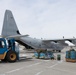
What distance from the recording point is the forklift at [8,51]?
15.8 meters

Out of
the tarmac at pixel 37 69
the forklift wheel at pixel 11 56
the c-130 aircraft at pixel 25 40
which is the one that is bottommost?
the tarmac at pixel 37 69

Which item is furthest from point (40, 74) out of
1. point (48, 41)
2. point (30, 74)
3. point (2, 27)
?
point (48, 41)

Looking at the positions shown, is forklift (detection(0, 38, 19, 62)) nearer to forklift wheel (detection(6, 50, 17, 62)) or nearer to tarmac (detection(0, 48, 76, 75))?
forklift wheel (detection(6, 50, 17, 62))

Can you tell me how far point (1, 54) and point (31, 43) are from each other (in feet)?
82.7

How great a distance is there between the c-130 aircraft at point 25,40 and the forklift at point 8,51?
12.6 m

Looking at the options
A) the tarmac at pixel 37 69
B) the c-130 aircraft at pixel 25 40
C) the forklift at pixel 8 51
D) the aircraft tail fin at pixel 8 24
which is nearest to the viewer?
the tarmac at pixel 37 69

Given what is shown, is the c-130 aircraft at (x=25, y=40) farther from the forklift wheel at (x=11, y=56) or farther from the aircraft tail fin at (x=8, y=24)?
the forklift wheel at (x=11, y=56)

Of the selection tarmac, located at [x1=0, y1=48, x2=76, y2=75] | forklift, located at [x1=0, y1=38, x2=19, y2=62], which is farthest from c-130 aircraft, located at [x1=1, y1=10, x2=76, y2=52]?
tarmac, located at [x1=0, y1=48, x2=76, y2=75]

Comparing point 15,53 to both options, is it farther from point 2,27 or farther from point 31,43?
point 31,43

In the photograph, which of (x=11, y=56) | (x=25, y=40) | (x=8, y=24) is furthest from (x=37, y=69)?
(x=25, y=40)

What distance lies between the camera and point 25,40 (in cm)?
3966

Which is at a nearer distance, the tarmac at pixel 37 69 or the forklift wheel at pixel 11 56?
the tarmac at pixel 37 69

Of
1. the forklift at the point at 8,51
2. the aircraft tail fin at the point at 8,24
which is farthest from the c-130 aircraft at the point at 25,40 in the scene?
the forklift at the point at 8,51

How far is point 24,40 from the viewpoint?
3953cm
